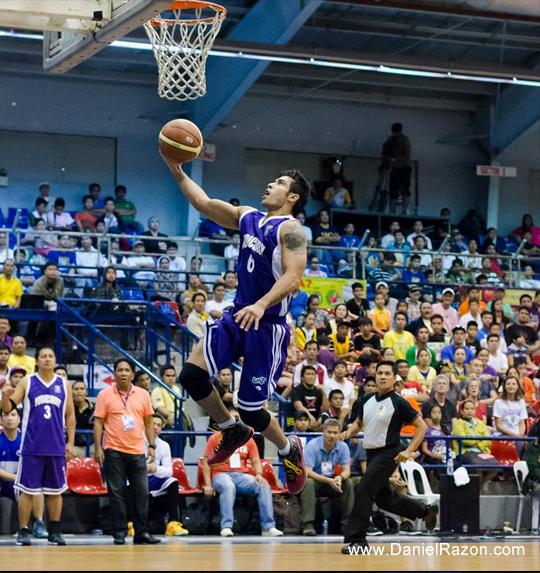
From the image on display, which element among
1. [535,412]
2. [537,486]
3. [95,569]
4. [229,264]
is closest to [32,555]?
[95,569]

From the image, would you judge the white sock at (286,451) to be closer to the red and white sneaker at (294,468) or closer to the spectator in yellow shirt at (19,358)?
the red and white sneaker at (294,468)

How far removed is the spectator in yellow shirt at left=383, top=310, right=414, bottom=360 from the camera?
15.6 m

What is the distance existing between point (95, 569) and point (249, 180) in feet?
61.9

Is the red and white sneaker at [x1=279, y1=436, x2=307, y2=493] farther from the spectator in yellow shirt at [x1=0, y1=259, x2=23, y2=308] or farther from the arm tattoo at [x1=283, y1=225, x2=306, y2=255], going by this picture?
the spectator in yellow shirt at [x1=0, y1=259, x2=23, y2=308]

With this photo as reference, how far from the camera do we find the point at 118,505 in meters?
10.5

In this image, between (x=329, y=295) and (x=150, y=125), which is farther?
(x=150, y=125)

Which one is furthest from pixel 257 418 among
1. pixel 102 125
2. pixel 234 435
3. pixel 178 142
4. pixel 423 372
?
pixel 102 125

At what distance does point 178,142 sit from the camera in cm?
707

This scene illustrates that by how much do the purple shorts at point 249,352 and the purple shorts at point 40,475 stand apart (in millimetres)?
3796

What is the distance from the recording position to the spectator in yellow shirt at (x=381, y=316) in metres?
16.8

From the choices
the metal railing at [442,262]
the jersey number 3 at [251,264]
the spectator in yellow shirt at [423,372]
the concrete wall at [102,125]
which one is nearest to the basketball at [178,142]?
the jersey number 3 at [251,264]

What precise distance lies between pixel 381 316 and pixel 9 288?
575 centimetres

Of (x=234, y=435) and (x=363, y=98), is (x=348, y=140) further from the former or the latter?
(x=234, y=435)

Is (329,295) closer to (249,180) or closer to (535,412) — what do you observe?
(535,412)
